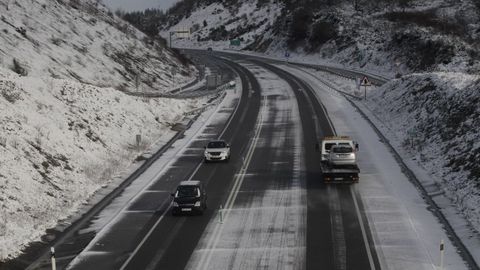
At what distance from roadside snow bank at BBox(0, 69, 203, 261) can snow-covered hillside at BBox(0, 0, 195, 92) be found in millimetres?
8937

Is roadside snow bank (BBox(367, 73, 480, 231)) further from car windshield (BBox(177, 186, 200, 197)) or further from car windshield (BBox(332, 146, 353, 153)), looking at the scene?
car windshield (BBox(177, 186, 200, 197))

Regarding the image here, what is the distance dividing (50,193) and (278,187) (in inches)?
458

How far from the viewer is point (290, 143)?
43.4 m

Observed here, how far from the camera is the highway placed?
2209 centimetres

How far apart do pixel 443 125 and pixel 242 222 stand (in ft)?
62.8

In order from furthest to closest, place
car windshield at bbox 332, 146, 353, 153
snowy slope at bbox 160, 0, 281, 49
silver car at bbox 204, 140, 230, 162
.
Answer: snowy slope at bbox 160, 0, 281, 49
silver car at bbox 204, 140, 230, 162
car windshield at bbox 332, 146, 353, 153

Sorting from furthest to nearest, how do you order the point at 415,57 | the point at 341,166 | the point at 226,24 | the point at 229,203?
the point at 226,24 → the point at 415,57 → the point at 341,166 → the point at 229,203

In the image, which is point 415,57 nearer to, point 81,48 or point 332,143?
point 81,48

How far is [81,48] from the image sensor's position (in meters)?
68.4

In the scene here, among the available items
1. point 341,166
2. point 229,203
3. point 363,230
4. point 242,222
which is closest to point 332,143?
point 341,166

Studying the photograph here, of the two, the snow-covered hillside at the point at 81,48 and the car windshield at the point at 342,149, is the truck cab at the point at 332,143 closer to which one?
the car windshield at the point at 342,149

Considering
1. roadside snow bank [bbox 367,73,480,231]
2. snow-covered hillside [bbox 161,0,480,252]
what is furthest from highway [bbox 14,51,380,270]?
snow-covered hillside [bbox 161,0,480,252]

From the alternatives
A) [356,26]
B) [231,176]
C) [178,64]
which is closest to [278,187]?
[231,176]

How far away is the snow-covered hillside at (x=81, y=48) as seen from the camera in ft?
185
